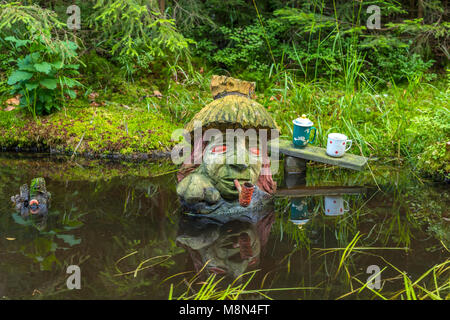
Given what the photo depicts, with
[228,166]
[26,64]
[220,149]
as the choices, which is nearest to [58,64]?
[26,64]

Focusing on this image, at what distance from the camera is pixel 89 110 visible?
21.2 ft

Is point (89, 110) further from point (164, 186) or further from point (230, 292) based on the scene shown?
point (230, 292)

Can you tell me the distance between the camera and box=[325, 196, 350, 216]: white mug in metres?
4.29

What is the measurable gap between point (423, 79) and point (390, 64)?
80 cm

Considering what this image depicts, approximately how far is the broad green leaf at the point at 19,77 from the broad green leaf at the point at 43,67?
22 cm

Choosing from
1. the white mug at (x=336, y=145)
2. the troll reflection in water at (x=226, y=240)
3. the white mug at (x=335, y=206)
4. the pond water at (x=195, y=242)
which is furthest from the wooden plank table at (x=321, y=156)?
the troll reflection in water at (x=226, y=240)

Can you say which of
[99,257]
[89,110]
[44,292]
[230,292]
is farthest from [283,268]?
[89,110]

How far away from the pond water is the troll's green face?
32 cm

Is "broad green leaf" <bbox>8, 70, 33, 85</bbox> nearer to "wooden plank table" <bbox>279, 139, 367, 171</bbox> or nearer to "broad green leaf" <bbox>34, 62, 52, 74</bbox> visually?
"broad green leaf" <bbox>34, 62, 52, 74</bbox>

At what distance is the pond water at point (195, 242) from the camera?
9.77ft

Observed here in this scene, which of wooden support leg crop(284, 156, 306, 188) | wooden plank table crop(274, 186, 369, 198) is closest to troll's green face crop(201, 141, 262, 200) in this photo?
wooden plank table crop(274, 186, 369, 198)

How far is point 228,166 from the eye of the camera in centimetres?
394

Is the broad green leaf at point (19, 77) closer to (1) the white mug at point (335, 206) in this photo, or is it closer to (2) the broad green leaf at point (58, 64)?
(2) the broad green leaf at point (58, 64)

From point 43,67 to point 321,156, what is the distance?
3498 mm
